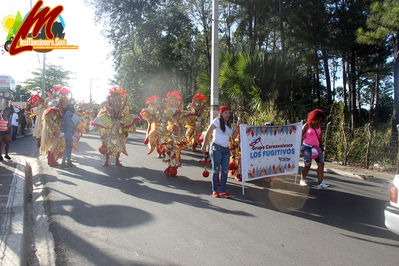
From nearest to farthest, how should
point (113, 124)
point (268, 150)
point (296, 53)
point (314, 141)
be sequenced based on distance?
1. point (268, 150)
2. point (314, 141)
3. point (113, 124)
4. point (296, 53)

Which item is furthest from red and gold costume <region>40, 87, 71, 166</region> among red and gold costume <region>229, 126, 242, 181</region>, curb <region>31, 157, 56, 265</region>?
red and gold costume <region>229, 126, 242, 181</region>

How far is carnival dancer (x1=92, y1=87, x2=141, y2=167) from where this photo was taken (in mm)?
8305

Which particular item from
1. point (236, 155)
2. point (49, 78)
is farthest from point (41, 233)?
point (49, 78)

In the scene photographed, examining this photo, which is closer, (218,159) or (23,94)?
(218,159)

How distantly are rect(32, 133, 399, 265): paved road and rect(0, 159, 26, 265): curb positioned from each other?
38cm

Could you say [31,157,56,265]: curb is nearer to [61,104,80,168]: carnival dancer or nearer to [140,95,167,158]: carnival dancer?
[61,104,80,168]: carnival dancer

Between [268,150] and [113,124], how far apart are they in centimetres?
428

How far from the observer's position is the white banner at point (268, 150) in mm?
5941

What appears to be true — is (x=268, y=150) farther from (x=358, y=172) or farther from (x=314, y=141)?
(x=358, y=172)

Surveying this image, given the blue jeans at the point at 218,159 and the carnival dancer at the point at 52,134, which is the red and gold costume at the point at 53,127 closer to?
the carnival dancer at the point at 52,134

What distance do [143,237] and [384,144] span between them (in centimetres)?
827

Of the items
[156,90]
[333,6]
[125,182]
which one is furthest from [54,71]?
[125,182]

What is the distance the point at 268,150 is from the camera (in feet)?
20.7

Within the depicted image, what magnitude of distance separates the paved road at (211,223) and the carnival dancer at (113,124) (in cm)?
130
